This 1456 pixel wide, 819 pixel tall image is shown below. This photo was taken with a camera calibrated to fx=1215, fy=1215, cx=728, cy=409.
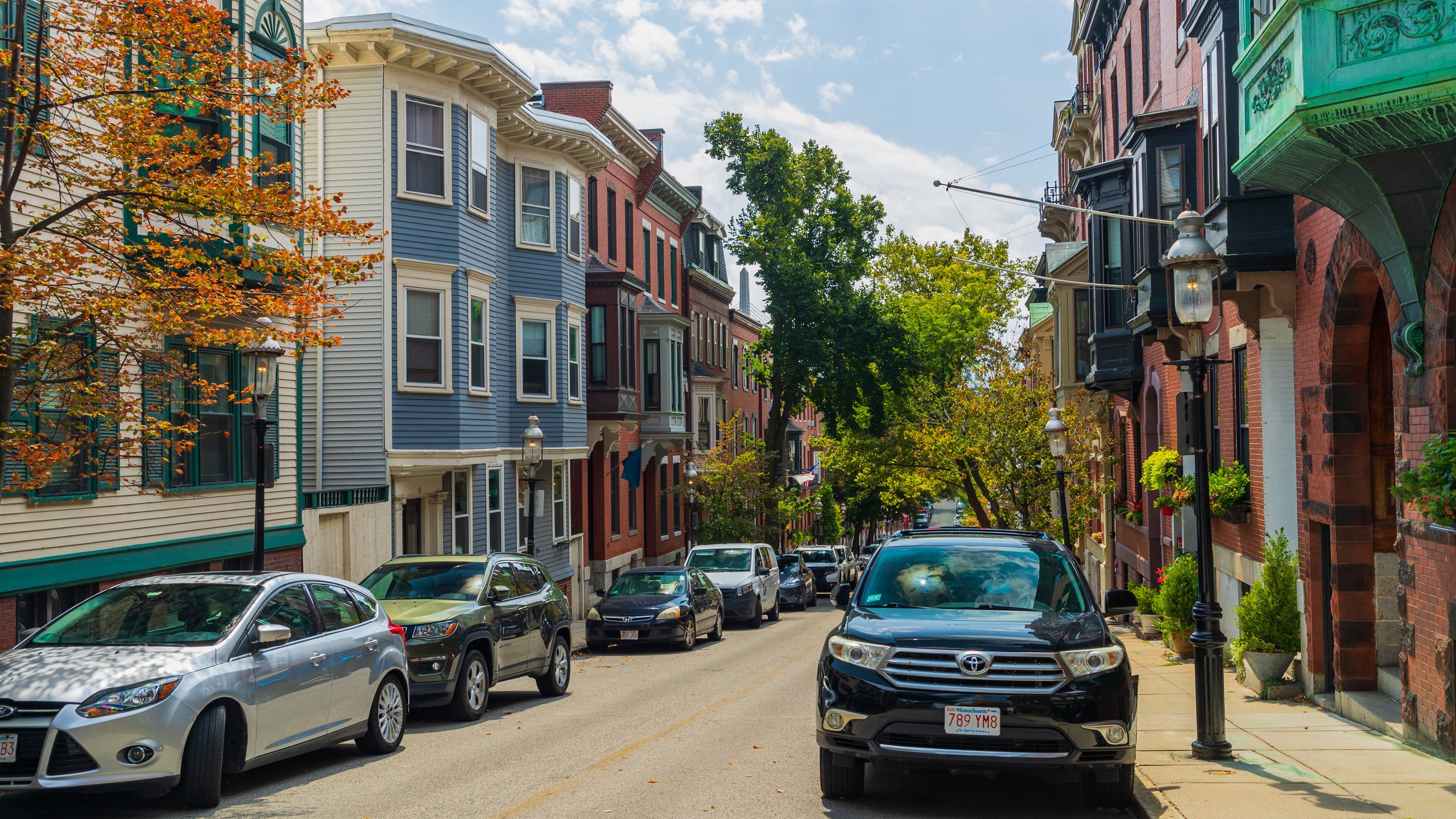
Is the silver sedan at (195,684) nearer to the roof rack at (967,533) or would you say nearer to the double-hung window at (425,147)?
the roof rack at (967,533)

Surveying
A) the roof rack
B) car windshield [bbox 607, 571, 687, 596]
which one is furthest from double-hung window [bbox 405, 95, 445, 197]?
the roof rack

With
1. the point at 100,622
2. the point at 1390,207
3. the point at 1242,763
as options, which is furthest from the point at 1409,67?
the point at 100,622

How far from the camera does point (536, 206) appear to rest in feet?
90.0

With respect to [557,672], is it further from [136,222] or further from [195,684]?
[136,222]

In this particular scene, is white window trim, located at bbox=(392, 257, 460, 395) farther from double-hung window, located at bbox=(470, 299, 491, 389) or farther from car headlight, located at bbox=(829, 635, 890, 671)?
car headlight, located at bbox=(829, 635, 890, 671)

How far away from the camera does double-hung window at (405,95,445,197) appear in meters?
22.4

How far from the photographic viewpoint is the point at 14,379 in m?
9.76

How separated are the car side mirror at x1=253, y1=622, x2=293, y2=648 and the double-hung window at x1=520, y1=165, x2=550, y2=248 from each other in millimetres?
19039

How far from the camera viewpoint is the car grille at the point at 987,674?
24.7 ft

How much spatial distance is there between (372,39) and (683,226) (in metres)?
23.0

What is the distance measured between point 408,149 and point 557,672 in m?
11.4

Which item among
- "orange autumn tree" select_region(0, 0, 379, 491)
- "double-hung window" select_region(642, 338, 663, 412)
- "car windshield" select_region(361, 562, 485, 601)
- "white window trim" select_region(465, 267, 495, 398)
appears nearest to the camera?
"orange autumn tree" select_region(0, 0, 379, 491)

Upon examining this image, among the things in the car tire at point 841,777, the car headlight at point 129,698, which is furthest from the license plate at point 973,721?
the car headlight at point 129,698

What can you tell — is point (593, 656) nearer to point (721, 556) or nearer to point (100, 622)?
point (721, 556)
